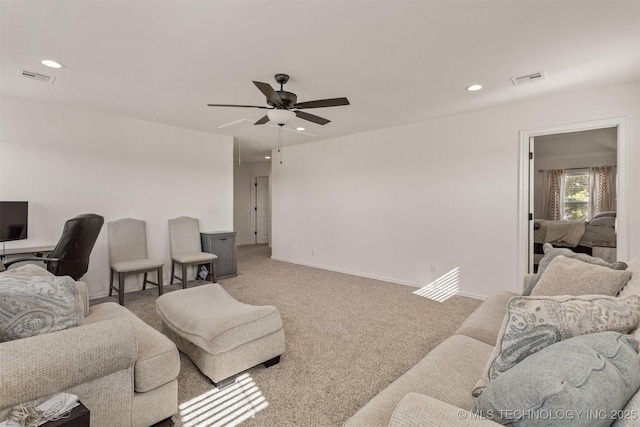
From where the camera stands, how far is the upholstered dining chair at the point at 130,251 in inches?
154

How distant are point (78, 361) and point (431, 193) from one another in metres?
4.31

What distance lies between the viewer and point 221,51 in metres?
2.51

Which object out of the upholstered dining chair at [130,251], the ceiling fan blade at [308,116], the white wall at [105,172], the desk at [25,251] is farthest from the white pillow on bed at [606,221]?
the desk at [25,251]

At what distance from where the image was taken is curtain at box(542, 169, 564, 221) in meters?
7.27

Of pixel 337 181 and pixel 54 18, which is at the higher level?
pixel 54 18

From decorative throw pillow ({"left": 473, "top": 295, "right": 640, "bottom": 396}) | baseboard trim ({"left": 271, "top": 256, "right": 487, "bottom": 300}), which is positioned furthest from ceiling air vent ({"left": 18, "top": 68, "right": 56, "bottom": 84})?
baseboard trim ({"left": 271, "top": 256, "right": 487, "bottom": 300})

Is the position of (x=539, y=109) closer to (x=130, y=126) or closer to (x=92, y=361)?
(x=92, y=361)

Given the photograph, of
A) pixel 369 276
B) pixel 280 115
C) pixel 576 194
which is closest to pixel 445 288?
pixel 369 276

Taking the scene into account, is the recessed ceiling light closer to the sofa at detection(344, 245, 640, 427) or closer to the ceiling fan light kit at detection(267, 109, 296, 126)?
the ceiling fan light kit at detection(267, 109, 296, 126)

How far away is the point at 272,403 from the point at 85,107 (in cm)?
418

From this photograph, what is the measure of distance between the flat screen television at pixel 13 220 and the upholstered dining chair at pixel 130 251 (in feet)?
2.82

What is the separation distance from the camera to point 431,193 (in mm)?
4594

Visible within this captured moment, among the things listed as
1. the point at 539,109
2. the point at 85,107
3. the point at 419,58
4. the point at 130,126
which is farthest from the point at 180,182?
the point at 539,109

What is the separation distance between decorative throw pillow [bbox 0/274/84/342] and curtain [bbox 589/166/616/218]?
29.0 feet
